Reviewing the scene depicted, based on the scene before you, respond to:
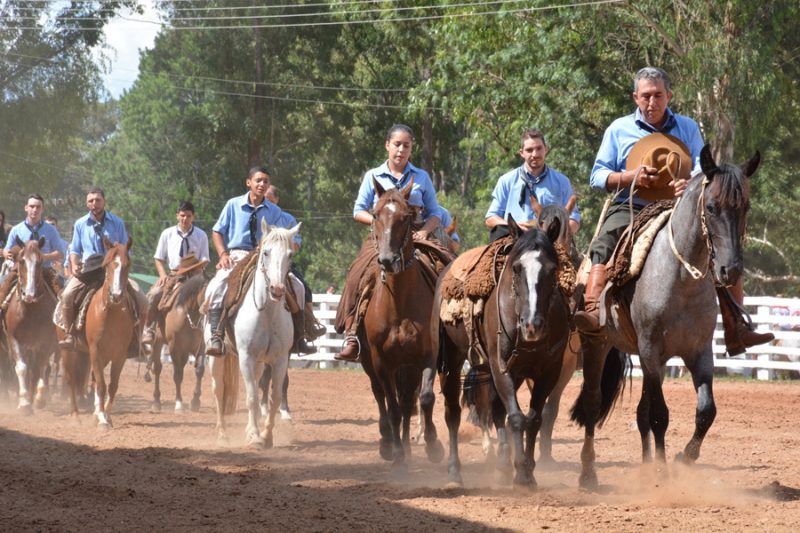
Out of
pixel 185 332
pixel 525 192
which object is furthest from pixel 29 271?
pixel 525 192

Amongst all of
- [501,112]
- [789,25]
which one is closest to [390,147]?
[789,25]

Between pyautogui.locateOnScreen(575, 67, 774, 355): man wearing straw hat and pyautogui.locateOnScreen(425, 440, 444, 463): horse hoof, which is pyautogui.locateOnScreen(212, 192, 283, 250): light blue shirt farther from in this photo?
pyautogui.locateOnScreen(575, 67, 774, 355): man wearing straw hat

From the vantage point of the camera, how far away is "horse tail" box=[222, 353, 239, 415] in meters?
13.3

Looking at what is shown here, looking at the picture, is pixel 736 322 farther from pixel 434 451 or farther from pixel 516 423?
pixel 434 451

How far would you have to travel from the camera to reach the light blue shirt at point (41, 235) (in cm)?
1719

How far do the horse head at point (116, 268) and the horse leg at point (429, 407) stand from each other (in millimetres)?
5347

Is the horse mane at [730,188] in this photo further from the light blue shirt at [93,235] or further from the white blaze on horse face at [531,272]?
the light blue shirt at [93,235]

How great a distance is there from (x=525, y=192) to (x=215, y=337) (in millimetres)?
4107

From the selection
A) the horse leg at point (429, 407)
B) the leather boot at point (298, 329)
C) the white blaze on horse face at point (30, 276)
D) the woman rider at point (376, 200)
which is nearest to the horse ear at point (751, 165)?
the horse leg at point (429, 407)

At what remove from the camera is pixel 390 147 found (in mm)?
10664

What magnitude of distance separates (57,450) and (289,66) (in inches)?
1460

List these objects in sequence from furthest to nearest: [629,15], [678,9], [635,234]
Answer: [629,15] < [678,9] < [635,234]

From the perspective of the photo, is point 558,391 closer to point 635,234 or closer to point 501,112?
point 635,234

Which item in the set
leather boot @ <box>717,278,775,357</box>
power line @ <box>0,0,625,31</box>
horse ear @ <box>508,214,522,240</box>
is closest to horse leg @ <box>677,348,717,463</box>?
leather boot @ <box>717,278,775,357</box>
